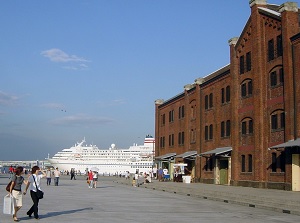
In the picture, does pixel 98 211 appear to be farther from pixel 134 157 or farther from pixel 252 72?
pixel 134 157

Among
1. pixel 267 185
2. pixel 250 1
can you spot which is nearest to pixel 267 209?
pixel 267 185

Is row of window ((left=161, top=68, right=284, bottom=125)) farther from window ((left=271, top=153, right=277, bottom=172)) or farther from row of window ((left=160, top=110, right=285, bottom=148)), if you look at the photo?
window ((left=271, top=153, right=277, bottom=172))

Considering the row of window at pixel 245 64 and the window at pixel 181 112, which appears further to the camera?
the window at pixel 181 112

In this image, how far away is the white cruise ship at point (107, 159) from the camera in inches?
4857

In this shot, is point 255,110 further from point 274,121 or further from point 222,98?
point 222,98

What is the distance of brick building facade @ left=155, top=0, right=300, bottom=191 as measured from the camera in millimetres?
29672

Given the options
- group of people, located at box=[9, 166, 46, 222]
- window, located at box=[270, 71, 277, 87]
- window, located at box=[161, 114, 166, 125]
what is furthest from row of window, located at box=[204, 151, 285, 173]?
group of people, located at box=[9, 166, 46, 222]

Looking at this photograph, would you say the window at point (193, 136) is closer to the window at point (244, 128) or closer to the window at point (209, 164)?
the window at point (209, 164)

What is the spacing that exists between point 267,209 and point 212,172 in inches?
897

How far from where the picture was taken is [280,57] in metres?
31.4

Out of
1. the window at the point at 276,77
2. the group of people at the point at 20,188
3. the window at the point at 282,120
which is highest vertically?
the window at the point at 276,77

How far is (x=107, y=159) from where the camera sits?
126m

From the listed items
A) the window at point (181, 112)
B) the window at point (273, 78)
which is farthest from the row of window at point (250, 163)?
the window at point (181, 112)

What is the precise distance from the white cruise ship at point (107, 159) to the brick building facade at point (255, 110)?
75306 mm
